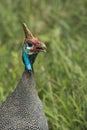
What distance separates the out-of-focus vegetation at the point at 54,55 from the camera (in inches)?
181

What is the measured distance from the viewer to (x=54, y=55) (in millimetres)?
5445

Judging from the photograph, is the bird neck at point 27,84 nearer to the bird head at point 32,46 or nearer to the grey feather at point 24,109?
the grey feather at point 24,109

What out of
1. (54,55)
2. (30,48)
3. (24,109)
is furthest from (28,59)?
(54,55)

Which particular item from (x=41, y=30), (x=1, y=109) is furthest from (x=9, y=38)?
(x=1, y=109)

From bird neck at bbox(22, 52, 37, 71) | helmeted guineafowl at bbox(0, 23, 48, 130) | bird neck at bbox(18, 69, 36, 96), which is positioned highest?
bird neck at bbox(22, 52, 37, 71)

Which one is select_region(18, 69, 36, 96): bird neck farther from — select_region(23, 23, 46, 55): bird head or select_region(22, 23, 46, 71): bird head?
select_region(23, 23, 46, 55): bird head

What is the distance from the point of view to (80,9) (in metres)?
6.40

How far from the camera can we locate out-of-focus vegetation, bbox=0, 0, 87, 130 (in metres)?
4.60

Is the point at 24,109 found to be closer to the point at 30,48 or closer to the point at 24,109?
the point at 24,109

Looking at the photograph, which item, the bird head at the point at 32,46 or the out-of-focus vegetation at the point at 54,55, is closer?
the bird head at the point at 32,46

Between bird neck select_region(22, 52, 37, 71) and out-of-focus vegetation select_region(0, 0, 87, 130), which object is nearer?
bird neck select_region(22, 52, 37, 71)

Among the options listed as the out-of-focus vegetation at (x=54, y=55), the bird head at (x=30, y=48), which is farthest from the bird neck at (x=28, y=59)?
the out-of-focus vegetation at (x=54, y=55)

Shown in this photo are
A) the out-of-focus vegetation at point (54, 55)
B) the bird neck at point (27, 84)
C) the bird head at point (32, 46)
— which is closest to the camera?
the bird head at point (32, 46)

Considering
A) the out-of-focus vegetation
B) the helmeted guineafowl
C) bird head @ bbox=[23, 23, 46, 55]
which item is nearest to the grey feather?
the helmeted guineafowl
